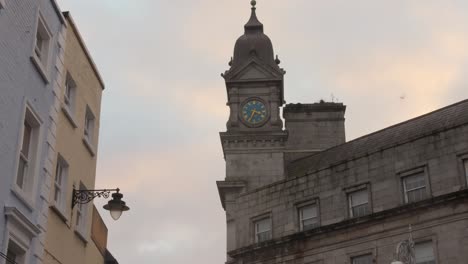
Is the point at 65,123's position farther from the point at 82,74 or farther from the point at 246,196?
the point at 246,196

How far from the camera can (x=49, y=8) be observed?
64.8 feet

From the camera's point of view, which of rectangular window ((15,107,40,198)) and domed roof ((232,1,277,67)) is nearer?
rectangular window ((15,107,40,198))

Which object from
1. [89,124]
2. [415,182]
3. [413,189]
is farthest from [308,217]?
A: [89,124]

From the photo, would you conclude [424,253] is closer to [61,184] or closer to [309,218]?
[309,218]

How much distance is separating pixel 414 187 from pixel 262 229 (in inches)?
385

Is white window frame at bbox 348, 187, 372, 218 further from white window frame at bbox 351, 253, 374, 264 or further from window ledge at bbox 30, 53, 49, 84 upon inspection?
window ledge at bbox 30, 53, 49, 84

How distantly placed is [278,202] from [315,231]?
11.5 ft

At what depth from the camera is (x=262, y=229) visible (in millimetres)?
40500

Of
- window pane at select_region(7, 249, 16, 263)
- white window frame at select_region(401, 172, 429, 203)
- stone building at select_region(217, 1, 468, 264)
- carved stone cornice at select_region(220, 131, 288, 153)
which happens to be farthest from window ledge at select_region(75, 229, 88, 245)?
carved stone cornice at select_region(220, 131, 288, 153)

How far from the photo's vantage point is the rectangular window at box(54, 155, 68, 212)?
20145mm

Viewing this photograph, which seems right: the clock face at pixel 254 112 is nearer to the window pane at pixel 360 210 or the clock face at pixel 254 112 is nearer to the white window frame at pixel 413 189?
the window pane at pixel 360 210

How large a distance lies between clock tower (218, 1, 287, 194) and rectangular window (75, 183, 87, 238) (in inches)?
953

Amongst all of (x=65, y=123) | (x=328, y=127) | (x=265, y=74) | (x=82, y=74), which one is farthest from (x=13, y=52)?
(x=328, y=127)

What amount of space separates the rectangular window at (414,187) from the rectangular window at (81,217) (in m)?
17.1
